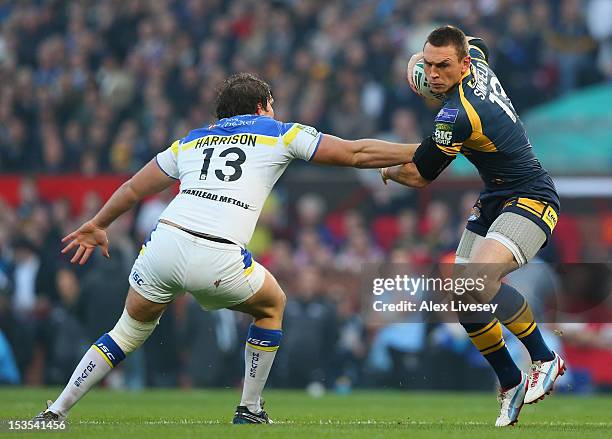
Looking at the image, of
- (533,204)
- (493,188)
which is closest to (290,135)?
(493,188)

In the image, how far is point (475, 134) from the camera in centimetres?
848

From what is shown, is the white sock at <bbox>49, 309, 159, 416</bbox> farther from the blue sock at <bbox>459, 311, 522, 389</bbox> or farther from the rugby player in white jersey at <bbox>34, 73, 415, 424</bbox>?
the blue sock at <bbox>459, 311, 522, 389</bbox>

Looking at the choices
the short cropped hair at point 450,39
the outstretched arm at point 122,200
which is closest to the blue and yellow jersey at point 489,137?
the short cropped hair at point 450,39

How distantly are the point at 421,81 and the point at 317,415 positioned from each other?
3.20 metres

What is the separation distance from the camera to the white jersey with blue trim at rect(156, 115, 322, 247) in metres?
8.12

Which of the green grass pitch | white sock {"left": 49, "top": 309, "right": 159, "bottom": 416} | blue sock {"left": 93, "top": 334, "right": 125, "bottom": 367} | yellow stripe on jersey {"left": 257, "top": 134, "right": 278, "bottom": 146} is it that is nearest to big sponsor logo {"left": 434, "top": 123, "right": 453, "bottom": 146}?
yellow stripe on jersey {"left": 257, "top": 134, "right": 278, "bottom": 146}

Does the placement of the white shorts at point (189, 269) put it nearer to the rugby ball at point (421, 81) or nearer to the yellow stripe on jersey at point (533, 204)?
the rugby ball at point (421, 81)

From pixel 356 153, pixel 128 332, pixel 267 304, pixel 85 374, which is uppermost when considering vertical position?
pixel 356 153

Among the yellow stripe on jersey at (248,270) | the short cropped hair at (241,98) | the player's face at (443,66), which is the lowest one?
the yellow stripe on jersey at (248,270)

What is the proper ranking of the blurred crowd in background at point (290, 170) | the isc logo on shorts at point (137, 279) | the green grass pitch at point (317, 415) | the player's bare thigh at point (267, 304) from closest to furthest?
the green grass pitch at point (317, 415) → the isc logo on shorts at point (137, 279) → the player's bare thigh at point (267, 304) → the blurred crowd in background at point (290, 170)

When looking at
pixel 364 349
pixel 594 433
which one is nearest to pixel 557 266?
pixel 364 349

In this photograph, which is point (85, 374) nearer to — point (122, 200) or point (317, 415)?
point (122, 200)

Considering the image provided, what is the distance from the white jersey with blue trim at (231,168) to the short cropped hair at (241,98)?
13 centimetres

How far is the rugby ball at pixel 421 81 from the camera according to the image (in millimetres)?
8867
